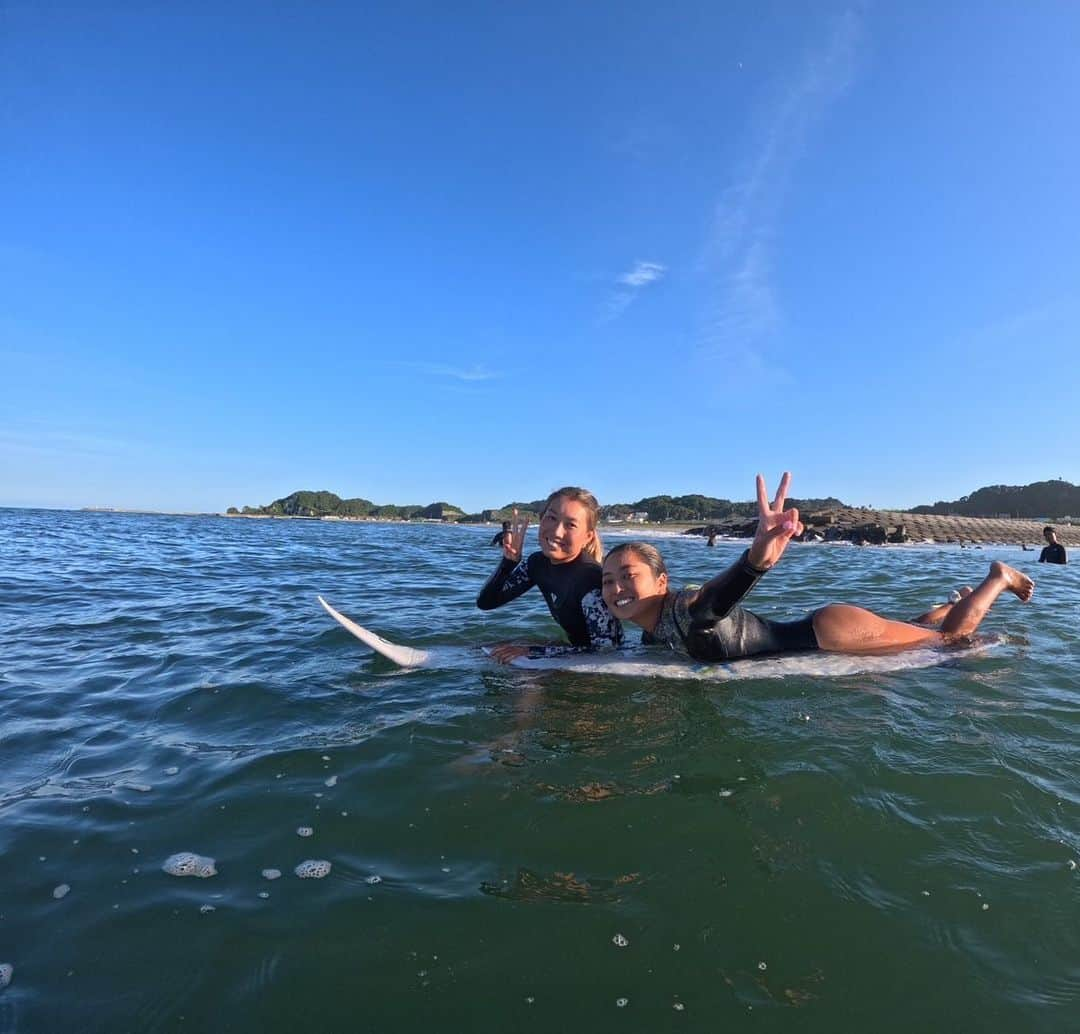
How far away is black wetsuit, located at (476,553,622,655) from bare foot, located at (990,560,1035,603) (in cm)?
411

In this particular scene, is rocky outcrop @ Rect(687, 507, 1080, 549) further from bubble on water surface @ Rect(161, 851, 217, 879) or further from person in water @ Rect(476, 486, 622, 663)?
bubble on water surface @ Rect(161, 851, 217, 879)

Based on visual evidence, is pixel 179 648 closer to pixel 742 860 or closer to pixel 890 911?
pixel 742 860

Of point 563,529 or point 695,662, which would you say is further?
point 563,529

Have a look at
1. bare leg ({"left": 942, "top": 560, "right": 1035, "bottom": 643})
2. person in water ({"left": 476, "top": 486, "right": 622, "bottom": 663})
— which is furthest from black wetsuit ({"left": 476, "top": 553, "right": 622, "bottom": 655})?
bare leg ({"left": 942, "top": 560, "right": 1035, "bottom": 643})

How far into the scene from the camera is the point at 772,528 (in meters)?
4.15

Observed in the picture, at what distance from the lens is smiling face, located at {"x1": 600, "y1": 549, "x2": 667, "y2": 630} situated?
5551mm

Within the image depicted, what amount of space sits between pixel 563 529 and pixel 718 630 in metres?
1.77

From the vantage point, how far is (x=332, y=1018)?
2043 mm

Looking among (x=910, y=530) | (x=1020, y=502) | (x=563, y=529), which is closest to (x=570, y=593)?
(x=563, y=529)

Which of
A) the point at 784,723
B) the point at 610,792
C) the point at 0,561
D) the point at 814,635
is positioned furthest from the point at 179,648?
the point at 0,561

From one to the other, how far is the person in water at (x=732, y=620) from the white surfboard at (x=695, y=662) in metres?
0.12

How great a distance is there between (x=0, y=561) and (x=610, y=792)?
63.3 feet

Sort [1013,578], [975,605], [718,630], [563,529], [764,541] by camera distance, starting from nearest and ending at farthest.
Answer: [764,541], [718,630], [563,529], [975,605], [1013,578]

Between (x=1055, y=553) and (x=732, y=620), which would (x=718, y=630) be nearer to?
(x=732, y=620)
